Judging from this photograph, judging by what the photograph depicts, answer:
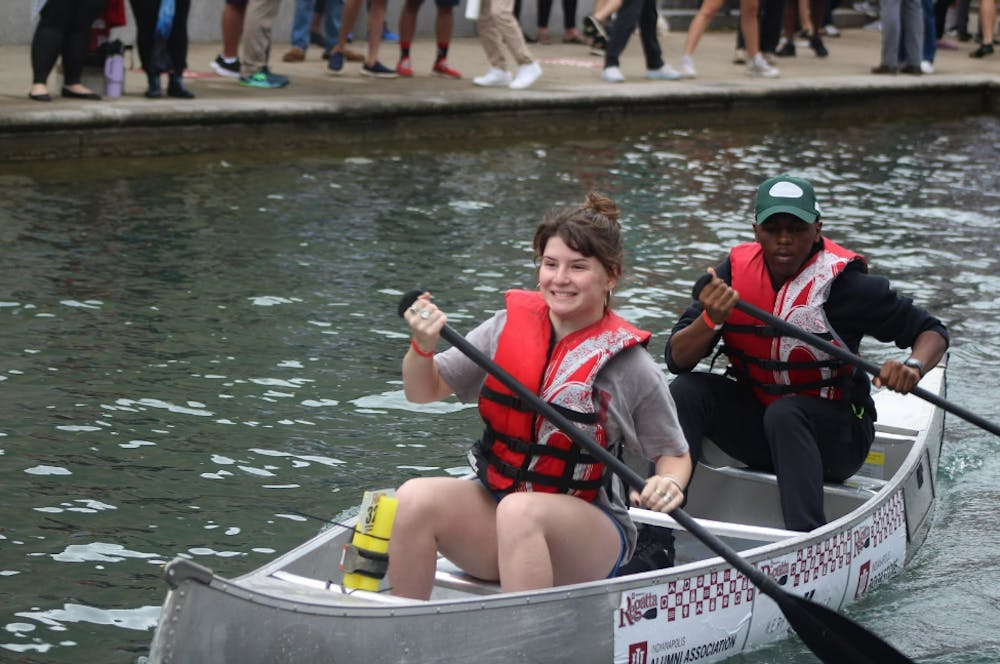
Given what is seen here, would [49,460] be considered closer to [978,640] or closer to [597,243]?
[597,243]

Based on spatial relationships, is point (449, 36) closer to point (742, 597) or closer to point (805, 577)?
point (805, 577)

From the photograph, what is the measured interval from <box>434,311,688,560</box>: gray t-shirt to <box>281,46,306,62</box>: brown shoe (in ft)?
34.4

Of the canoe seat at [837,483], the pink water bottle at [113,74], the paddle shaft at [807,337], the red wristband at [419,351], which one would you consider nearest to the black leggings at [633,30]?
the pink water bottle at [113,74]

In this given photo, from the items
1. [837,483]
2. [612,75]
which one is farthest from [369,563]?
[612,75]

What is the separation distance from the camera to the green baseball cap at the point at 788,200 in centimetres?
506

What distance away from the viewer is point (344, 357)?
24.4ft

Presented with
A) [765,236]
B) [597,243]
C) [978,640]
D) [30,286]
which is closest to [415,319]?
[597,243]

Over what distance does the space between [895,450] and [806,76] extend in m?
10.7

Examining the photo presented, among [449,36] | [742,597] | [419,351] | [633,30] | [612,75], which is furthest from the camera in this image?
[612,75]

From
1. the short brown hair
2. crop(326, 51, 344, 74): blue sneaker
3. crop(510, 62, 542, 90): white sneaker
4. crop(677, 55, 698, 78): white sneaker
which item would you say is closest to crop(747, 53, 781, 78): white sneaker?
crop(677, 55, 698, 78): white sneaker

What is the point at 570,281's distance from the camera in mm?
4223

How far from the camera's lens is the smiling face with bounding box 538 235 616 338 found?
165 inches

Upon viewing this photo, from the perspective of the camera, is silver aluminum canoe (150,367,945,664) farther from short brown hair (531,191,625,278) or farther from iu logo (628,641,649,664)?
short brown hair (531,191,625,278)

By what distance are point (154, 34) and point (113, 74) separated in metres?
0.40
